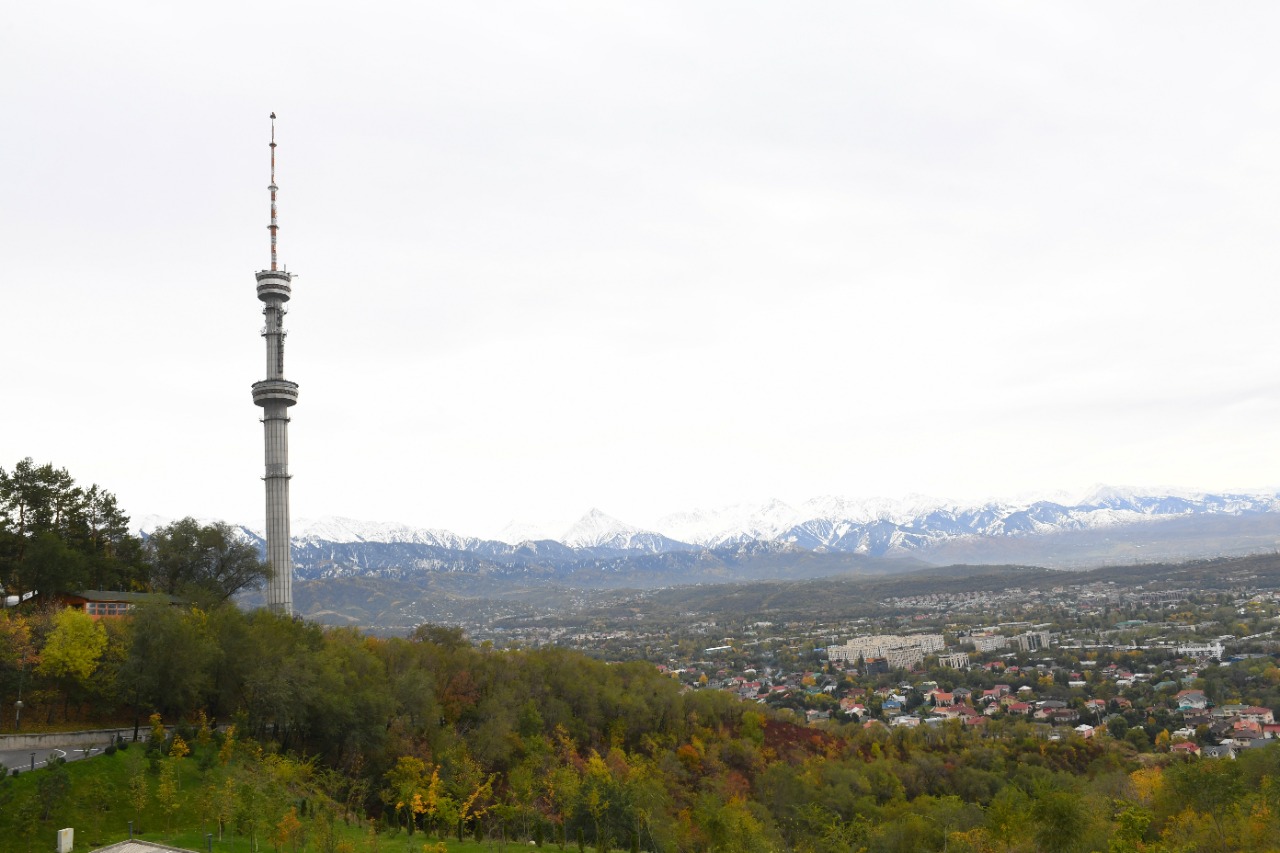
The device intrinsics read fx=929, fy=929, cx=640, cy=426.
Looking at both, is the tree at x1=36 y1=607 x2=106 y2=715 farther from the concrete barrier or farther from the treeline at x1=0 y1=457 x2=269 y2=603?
the treeline at x1=0 y1=457 x2=269 y2=603

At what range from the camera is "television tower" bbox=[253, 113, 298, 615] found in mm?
87312

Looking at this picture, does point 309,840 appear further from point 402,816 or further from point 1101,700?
point 1101,700

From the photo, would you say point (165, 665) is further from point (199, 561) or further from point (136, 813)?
point (199, 561)

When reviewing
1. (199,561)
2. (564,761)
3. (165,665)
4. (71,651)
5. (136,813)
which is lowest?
(564,761)

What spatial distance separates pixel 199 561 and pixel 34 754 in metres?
32.1

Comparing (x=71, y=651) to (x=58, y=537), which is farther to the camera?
(x=58, y=537)

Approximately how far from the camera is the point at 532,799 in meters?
52.4

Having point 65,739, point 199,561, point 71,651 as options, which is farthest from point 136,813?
point 199,561

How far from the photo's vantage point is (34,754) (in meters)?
41.6

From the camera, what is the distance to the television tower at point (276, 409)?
8731cm

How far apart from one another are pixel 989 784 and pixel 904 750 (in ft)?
33.9

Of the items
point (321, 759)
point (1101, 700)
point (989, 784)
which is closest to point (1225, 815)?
point (989, 784)

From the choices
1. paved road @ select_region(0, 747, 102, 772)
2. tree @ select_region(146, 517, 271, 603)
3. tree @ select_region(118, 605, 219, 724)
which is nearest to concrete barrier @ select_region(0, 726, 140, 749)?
paved road @ select_region(0, 747, 102, 772)

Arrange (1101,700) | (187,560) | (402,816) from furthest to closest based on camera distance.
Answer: (1101,700), (187,560), (402,816)
